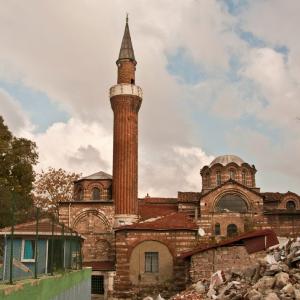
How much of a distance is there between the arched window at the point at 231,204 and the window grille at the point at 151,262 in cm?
847

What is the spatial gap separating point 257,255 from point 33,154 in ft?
54.2

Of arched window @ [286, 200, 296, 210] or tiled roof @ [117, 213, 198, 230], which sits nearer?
tiled roof @ [117, 213, 198, 230]

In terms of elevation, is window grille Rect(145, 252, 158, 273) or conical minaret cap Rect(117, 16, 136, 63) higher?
conical minaret cap Rect(117, 16, 136, 63)

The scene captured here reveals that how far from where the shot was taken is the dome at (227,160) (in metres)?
38.2

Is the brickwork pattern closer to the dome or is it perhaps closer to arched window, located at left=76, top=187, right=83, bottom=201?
arched window, located at left=76, top=187, right=83, bottom=201

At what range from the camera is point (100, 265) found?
28.7m

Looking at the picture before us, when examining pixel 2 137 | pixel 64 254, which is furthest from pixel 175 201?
pixel 64 254

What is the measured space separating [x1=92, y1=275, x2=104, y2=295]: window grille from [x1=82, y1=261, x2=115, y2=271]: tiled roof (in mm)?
523

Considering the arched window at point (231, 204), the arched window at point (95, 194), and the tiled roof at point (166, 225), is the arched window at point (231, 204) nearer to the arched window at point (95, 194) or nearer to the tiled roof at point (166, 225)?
the tiled roof at point (166, 225)

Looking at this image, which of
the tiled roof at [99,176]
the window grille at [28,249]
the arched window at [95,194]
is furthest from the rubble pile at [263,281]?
the tiled roof at [99,176]

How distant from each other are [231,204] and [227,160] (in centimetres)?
548

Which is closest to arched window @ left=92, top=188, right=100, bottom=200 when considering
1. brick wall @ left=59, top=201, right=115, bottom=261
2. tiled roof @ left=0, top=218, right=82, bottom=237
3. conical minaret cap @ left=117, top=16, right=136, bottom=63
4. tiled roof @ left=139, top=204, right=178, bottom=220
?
brick wall @ left=59, top=201, right=115, bottom=261

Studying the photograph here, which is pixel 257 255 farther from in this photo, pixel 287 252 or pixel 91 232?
pixel 91 232

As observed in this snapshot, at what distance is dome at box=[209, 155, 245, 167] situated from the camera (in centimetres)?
3817
